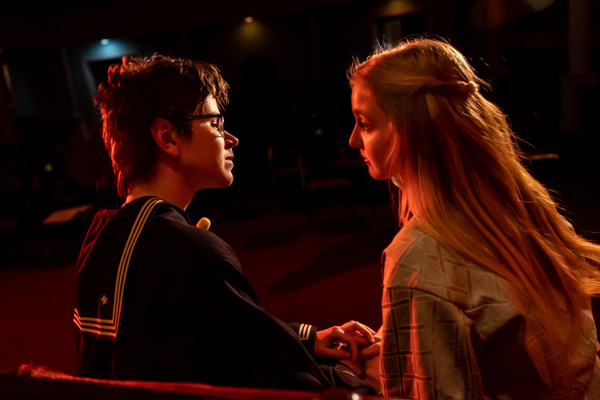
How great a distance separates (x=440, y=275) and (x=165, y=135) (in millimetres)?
771

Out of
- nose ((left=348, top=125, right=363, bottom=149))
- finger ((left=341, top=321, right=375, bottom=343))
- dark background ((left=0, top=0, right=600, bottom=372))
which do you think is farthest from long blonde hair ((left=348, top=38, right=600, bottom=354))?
finger ((left=341, top=321, right=375, bottom=343))

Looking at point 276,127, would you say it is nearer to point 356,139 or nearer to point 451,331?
point 356,139

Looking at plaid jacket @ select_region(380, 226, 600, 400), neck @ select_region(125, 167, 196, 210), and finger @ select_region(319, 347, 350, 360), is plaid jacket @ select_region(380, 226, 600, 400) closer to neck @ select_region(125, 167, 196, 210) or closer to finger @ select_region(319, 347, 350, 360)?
finger @ select_region(319, 347, 350, 360)

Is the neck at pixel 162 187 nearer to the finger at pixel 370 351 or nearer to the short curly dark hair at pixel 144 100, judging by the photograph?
the short curly dark hair at pixel 144 100

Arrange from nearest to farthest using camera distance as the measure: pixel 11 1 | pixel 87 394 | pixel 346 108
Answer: pixel 87 394, pixel 346 108, pixel 11 1

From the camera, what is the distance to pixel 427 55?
1117 mm

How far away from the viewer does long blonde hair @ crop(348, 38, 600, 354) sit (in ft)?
3.36

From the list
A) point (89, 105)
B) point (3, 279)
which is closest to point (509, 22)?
point (89, 105)

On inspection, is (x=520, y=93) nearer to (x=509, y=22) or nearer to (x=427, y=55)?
(x=509, y=22)

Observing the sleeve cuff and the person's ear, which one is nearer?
the person's ear

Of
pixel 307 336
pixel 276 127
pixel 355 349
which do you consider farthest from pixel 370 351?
pixel 276 127

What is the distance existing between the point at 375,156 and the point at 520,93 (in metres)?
10.7

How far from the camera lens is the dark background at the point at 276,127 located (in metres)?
4.44

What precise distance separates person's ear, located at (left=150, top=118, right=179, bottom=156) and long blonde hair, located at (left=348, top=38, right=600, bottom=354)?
51cm
